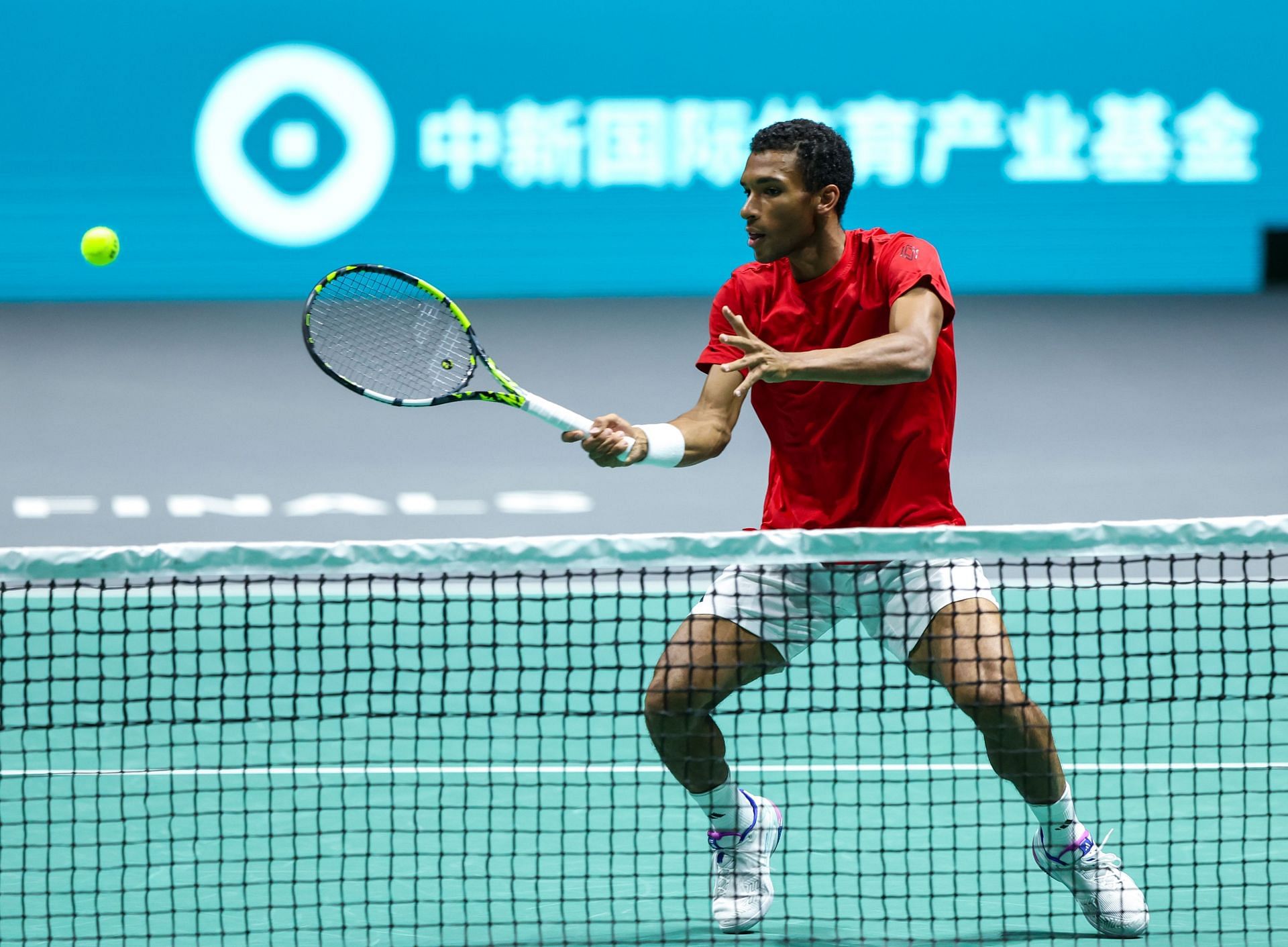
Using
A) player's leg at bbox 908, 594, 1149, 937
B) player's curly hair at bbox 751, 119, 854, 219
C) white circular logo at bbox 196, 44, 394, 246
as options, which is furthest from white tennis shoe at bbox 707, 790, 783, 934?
white circular logo at bbox 196, 44, 394, 246

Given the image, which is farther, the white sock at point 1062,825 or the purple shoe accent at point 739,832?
the purple shoe accent at point 739,832

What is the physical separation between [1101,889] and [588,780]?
141cm

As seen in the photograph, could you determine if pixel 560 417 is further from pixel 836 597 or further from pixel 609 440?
pixel 836 597

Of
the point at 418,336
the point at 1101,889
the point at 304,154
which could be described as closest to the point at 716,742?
the point at 1101,889

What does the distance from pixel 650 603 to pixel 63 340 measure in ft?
17.5

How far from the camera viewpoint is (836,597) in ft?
11.7

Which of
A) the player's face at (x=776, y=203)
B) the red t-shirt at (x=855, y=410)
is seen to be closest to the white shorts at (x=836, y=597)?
the red t-shirt at (x=855, y=410)

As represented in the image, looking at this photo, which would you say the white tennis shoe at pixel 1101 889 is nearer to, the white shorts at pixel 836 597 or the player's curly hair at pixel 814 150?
the white shorts at pixel 836 597

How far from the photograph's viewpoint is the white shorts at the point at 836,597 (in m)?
3.47

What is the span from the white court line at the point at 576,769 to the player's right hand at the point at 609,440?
1264 millimetres

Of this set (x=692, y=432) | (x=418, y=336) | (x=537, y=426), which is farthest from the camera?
(x=537, y=426)

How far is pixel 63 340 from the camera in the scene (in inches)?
399

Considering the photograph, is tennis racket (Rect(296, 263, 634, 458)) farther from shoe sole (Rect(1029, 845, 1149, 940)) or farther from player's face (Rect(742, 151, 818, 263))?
shoe sole (Rect(1029, 845, 1149, 940))

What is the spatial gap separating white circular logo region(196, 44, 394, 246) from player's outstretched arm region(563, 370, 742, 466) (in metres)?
7.15
